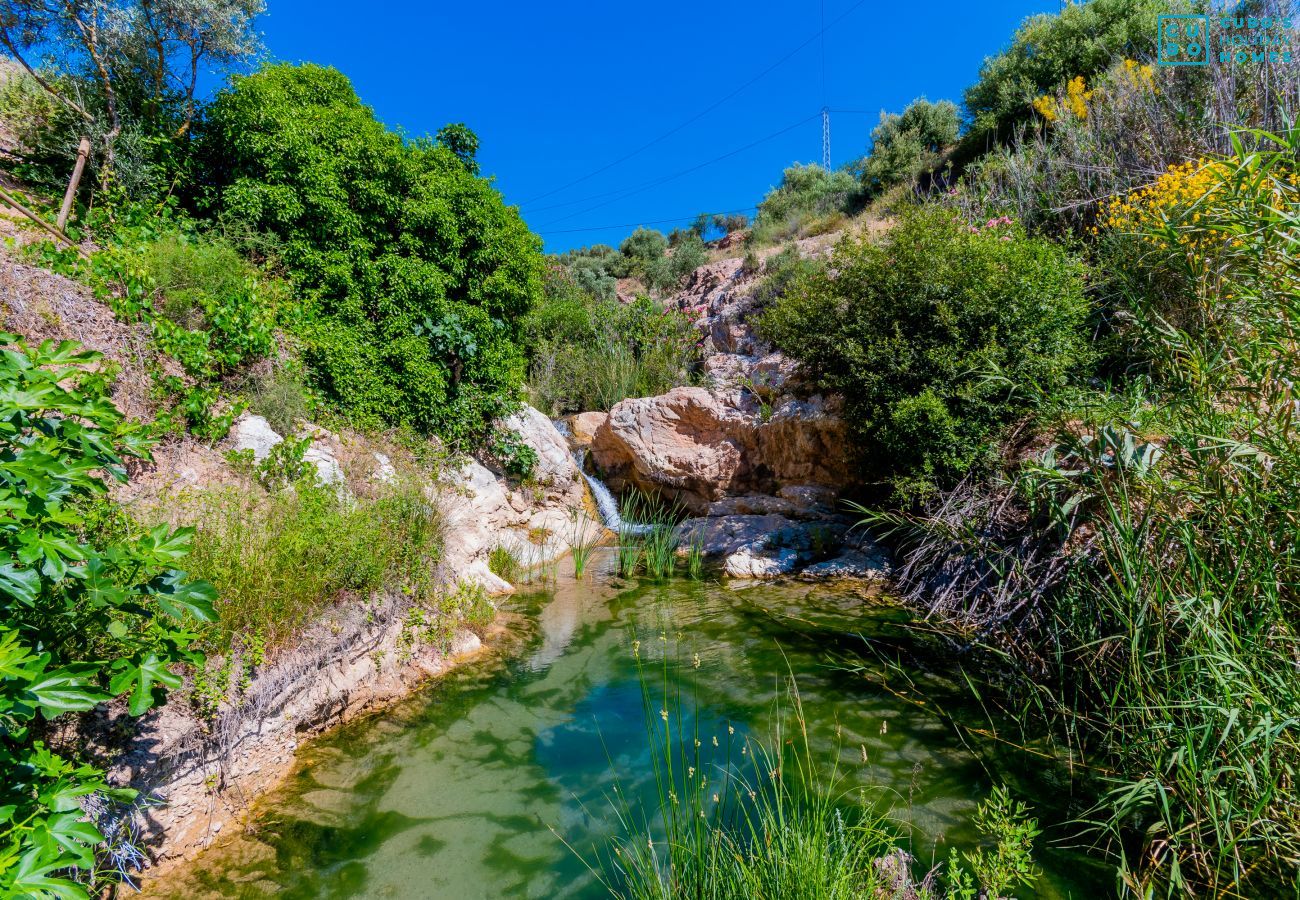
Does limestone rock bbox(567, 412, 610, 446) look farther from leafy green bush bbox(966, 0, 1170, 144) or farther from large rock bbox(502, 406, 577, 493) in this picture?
leafy green bush bbox(966, 0, 1170, 144)

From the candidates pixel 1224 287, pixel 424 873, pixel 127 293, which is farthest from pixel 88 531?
pixel 1224 287

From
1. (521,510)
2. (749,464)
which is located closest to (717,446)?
(749,464)

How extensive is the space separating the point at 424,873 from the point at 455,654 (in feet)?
8.17

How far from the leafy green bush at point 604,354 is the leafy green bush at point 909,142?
892 cm

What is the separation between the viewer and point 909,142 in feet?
59.5

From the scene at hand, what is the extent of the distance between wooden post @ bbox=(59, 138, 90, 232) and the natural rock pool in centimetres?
737

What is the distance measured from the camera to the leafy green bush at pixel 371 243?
8.38m

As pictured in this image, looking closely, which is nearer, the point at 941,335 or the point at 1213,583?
the point at 1213,583

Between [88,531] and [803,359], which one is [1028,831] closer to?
[88,531]

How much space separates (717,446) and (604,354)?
4.48 meters

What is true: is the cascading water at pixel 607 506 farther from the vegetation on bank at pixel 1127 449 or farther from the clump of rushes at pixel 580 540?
the vegetation on bank at pixel 1127 449

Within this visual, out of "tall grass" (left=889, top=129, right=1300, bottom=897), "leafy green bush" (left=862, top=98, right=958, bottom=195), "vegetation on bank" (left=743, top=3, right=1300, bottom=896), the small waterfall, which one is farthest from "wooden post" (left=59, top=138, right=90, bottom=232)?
"leafy green bush" (left=862, top=98, right=958, bottom=195)
